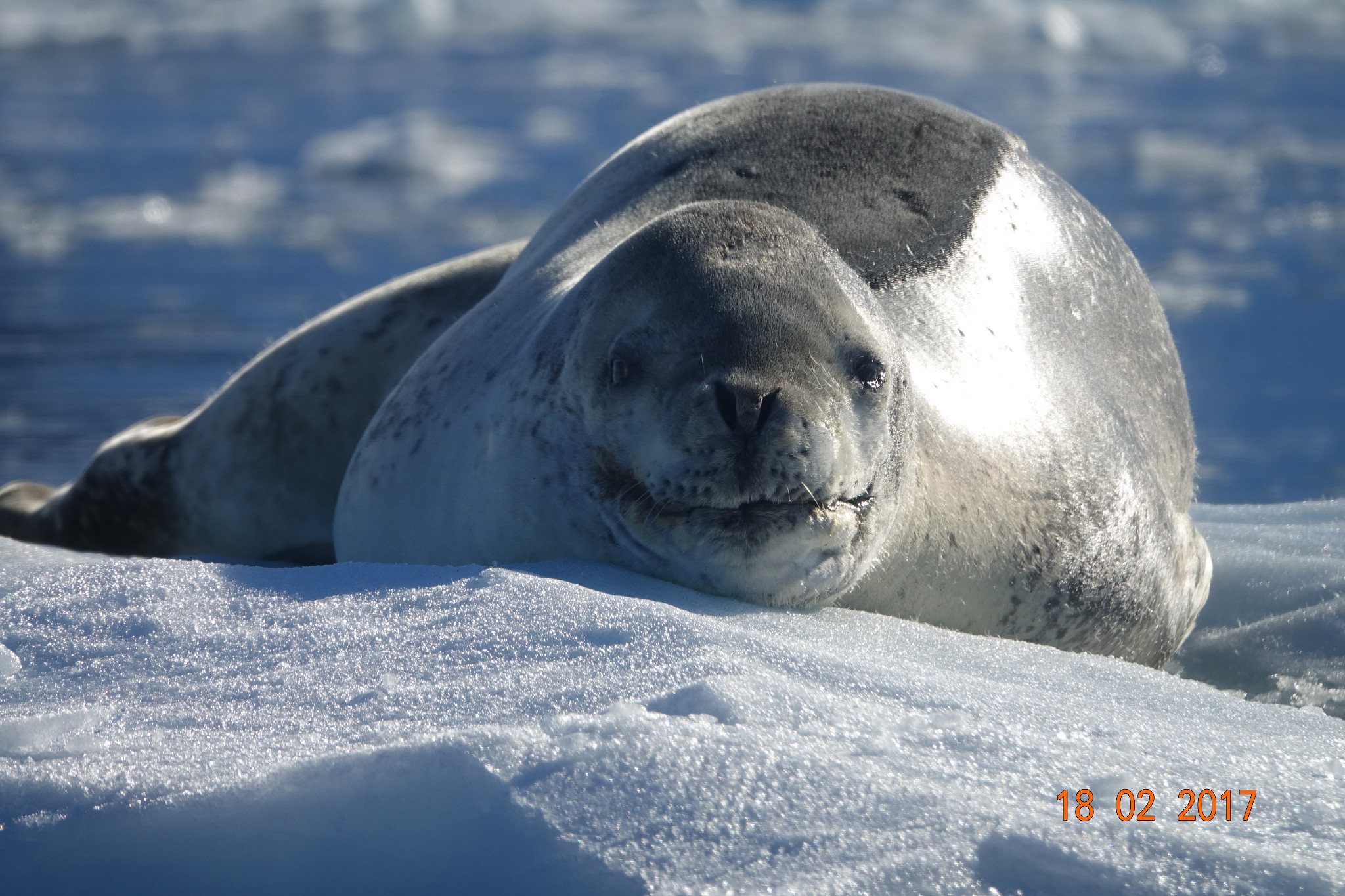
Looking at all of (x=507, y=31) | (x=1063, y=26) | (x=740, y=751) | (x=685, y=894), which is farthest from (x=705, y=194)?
(x=507, y=31)

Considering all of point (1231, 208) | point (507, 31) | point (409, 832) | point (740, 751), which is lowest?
point (409, 832)

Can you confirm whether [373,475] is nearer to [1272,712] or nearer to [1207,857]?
[1272,712]

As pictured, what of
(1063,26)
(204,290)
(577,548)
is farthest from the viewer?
(1063,26)

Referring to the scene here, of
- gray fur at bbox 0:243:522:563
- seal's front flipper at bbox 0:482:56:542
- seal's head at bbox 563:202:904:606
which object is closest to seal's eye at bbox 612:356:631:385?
seal's head at bbox 563:202:904:606

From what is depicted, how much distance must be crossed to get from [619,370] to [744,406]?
0.31 m

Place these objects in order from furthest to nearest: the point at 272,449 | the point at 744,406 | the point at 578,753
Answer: the point at 272,449, the point at 744,406, the point at 578,753

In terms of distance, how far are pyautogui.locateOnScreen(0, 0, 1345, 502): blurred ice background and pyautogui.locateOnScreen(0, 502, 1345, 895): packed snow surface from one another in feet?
11.3

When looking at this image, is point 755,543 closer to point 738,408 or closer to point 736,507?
point 736,507

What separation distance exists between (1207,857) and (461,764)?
85 cm

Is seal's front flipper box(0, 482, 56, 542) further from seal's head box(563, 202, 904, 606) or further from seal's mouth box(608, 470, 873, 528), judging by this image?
seal's mouth box(608, 470, 873, 528)

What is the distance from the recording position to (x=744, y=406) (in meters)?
2.43

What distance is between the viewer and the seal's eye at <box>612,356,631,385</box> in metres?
2.65

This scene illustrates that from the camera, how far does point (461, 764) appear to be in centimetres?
182
